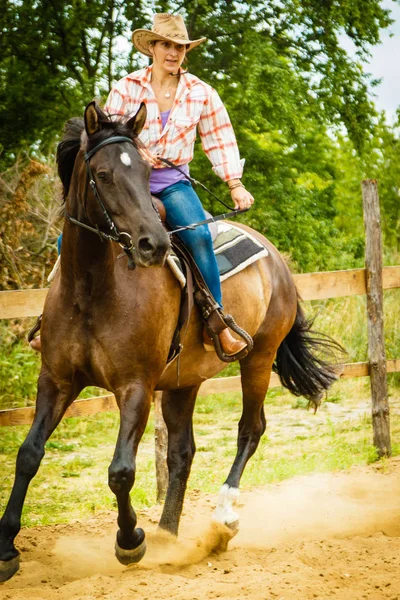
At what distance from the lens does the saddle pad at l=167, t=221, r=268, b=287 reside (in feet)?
17.1

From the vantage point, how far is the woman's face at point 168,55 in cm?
466

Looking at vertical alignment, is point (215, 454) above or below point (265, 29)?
below

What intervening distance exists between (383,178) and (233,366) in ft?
37.4

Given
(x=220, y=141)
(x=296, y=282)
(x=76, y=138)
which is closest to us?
(x=76, y=138)

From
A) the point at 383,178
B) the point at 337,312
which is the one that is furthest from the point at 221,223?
the point at 383,178

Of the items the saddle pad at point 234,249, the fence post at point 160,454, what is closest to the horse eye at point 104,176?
the saddle pad at point 234,249

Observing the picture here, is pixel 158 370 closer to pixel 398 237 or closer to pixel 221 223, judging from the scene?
pixel 221 223

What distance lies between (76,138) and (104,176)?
482 millimetres

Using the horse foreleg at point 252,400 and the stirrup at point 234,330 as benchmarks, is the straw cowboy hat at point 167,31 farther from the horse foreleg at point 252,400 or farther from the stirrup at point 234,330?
the horse foreleg at point 252,400

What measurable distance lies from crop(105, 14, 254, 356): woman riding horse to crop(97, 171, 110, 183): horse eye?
2.62 feet

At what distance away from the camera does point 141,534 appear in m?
4.30

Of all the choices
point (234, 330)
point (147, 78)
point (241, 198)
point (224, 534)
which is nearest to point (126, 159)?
point (147, 78)

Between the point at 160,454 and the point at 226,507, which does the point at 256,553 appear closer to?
the point at 226,507

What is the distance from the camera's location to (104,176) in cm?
380
